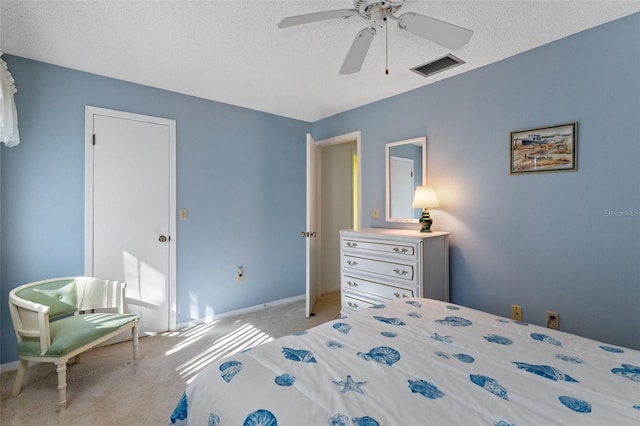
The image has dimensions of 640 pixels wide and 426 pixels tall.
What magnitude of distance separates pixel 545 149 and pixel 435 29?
135 cm

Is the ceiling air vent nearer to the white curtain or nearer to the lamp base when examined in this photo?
the lamp base

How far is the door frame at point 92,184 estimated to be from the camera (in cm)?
269

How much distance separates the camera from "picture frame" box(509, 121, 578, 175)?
2.18 metres

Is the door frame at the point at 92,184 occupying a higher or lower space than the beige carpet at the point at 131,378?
higher

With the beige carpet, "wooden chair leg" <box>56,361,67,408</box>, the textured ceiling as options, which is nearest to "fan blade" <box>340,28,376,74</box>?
the textured ceiling

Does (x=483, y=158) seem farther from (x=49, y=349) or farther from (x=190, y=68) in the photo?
(x=49, y=349)

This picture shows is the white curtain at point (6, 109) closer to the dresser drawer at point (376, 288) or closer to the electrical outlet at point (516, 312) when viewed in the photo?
the dresser drawer at point (376, 288)

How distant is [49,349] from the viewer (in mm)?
1933

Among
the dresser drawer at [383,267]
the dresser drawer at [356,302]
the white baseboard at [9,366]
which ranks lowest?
the white baseboard at [9,366]

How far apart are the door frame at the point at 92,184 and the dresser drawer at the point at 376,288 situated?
5.55 feet

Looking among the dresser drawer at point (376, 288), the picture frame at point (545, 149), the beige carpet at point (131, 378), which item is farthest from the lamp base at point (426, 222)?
the beige carpet at point (131, 378)

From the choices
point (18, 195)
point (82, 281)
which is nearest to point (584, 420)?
point (82, 281)

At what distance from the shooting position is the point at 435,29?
1.57 m

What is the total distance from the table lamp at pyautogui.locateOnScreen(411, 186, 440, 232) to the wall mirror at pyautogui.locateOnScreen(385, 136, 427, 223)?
0.20m
